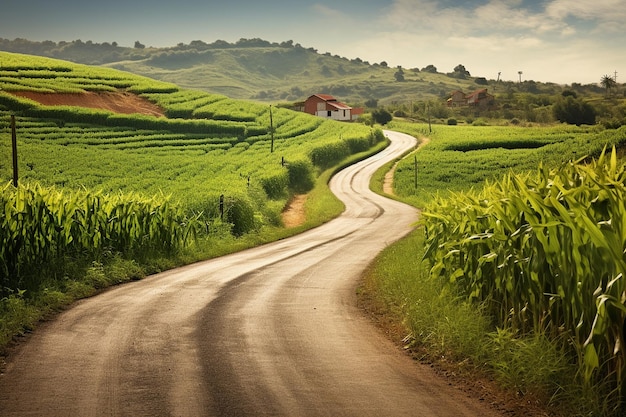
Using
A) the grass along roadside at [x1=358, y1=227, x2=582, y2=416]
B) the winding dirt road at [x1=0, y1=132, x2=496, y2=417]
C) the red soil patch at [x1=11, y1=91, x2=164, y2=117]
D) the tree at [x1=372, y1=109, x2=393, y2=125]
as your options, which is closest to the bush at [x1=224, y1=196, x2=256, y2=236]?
the winding dirt road at [x1=0, y1=132, x2=496, y2=417]

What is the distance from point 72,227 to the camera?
62.1 ft

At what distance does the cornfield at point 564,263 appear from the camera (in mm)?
7641

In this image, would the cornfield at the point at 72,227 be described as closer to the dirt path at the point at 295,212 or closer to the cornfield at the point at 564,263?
the cornfield at the point at 564,263

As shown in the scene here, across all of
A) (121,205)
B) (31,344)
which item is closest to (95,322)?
(31,344)

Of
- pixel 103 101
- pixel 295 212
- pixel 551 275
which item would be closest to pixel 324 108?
pixel 103 101

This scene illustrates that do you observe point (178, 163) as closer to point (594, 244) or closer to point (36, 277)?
point (36, 277)

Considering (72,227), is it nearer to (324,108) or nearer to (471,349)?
(471,349)

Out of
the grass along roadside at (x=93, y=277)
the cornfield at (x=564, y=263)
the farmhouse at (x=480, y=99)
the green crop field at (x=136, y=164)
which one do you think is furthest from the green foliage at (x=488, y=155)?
the farmhouse at (x=480, y=99)

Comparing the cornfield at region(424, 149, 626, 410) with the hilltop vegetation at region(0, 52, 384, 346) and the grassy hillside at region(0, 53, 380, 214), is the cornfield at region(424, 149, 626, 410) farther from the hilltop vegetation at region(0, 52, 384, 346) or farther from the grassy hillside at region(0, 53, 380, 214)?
the grassy hillside at region(0, 53, 380, 214)

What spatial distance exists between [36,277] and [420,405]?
1145 centimetres

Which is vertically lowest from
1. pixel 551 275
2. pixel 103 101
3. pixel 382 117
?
pixel 551 275

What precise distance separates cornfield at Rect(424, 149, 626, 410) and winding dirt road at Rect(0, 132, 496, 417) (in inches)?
64.5

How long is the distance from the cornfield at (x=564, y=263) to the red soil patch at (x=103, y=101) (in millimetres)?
71113

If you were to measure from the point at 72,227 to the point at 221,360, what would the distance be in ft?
33.9
